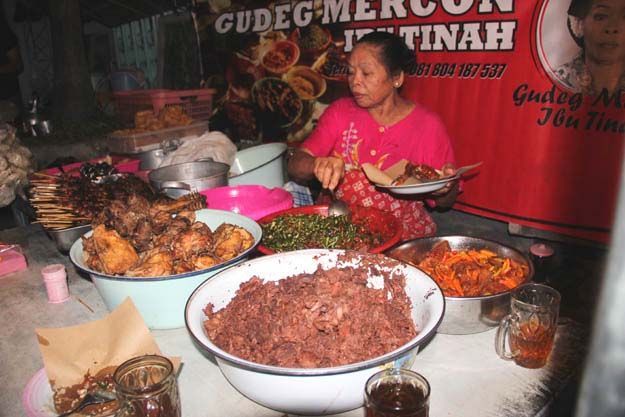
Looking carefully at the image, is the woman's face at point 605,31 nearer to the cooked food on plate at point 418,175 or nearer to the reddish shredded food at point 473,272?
the cooked food on plate at point 418,175

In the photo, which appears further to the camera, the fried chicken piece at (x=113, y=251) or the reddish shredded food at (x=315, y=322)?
the fried chicken piece at (x=113, y=251)

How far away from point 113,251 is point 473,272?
1382 mm

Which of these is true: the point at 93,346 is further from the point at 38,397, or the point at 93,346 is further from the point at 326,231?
the point at 326,231

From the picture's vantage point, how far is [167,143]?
4.02m

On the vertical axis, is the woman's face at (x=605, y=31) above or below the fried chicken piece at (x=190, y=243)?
above

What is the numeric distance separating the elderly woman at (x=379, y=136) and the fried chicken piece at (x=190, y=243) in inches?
50.5

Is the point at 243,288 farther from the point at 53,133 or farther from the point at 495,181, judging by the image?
the point at 53,133

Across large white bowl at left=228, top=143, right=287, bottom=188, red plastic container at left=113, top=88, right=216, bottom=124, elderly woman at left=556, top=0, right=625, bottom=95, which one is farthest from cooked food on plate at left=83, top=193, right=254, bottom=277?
red plastic container at left=113, top=88, right=216, bottom=124

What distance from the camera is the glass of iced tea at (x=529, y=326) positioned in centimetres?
145

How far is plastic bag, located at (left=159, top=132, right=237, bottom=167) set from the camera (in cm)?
345

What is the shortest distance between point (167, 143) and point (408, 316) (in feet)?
10.1

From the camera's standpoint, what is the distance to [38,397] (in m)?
1.45

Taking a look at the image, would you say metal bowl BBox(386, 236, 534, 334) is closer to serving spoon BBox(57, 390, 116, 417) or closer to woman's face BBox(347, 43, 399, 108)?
serving spoon BBox(57, 390, 116, 417)

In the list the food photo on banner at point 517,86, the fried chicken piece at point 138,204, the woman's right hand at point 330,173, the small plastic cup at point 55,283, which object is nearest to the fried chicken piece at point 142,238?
the fried chicken piece at point 138,204
